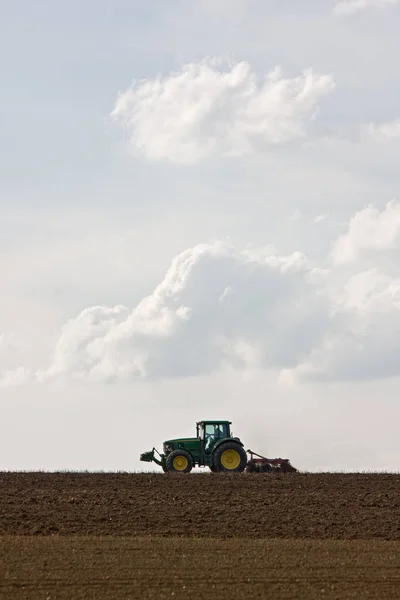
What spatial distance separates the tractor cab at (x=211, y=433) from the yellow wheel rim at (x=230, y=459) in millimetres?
860

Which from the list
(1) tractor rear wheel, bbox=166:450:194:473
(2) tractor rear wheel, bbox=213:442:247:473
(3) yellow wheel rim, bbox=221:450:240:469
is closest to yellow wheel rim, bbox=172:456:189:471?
(1) tractor rear wheel, bbox=166:450:194:473

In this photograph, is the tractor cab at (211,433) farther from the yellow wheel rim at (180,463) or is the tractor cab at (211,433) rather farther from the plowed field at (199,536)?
the plowed field at (199,536)

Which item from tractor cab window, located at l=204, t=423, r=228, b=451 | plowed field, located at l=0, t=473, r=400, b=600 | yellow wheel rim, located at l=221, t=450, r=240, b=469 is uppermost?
tractor cab window, located at l=204, t=423, r=228, b=451

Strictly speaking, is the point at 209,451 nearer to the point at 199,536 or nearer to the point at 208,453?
the point at 208,453

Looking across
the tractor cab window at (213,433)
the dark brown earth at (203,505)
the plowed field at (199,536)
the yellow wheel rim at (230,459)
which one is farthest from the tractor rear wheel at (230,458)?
the plowed field at (199,536)

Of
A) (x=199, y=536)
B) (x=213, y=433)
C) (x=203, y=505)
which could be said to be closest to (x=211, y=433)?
(x=213, y=433)

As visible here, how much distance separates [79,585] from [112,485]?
13178 mm

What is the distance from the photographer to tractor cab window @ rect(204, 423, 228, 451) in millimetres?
42250

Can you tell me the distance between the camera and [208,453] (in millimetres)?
42250

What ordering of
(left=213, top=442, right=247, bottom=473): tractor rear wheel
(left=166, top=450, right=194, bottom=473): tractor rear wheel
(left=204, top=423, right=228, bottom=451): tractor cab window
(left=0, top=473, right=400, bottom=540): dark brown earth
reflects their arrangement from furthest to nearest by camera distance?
(left=204, top=423, right=228, bottom=451): tractor cab window < (left=166, top=450, right=194, bottom=473): tractor rear wheel < (left=213, top=442, right=247, bottom=473): tractor rear wheel < (left=0, top=473, right=400, bottom=540): dark brown earth

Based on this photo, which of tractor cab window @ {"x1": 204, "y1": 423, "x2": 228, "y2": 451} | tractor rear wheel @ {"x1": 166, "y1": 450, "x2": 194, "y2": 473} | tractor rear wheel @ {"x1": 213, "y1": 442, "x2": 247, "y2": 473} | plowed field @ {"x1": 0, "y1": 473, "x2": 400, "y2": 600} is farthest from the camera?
tractor cab window @ {"x1": 204, "y1": 423, "x2": 228, "y2": 451}

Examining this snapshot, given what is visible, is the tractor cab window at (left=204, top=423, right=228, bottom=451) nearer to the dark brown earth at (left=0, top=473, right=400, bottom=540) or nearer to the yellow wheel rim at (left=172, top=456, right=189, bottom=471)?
the yellow wheel rim at (left=172, top=456, right=189, bottom=471)

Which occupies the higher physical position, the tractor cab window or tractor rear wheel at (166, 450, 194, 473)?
the tractor cab window

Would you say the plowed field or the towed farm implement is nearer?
the plowed field
